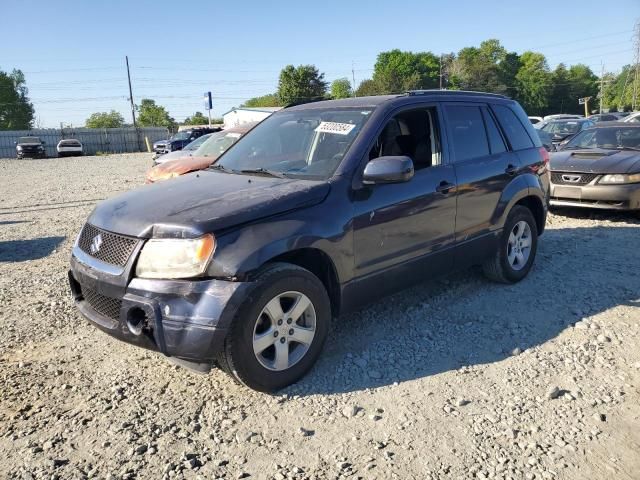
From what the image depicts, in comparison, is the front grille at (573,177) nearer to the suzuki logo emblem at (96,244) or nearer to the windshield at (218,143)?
the windshield at (218,143)

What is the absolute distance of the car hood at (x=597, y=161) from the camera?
26.0 ft

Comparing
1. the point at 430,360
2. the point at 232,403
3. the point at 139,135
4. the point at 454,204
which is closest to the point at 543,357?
the point at 430,360

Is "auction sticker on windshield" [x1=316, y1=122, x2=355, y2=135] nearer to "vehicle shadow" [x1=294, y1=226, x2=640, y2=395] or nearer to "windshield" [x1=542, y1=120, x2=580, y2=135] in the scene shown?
"vehicle shadow" [x1=294, y1=226, x2=640, y2=395]

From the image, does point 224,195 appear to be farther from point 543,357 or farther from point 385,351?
point 543,357

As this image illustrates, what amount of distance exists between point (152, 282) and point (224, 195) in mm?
763

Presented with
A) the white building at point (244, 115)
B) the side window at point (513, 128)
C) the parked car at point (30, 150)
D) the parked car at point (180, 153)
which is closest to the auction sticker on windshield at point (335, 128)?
the side window at point (513, 128)

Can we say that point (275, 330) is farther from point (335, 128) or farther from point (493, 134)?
point (493, 134)

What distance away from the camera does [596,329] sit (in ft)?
13.6

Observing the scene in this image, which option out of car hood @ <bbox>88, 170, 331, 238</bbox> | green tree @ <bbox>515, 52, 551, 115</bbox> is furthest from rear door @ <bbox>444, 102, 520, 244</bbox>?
green tree @ <bbox>515, 52, 551, 115</bbox>

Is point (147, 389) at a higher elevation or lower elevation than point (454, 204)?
lower

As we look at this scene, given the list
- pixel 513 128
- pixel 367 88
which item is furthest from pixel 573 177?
pixel 367 88

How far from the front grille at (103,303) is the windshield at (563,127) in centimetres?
1602

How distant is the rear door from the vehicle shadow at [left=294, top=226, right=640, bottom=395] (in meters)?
→ 0.68

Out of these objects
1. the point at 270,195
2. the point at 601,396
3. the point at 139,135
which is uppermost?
the point at 139,135
